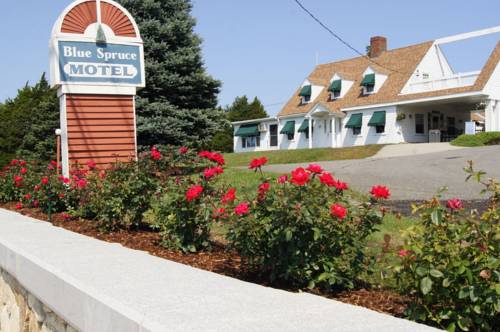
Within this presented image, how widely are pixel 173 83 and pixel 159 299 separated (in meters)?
15.3

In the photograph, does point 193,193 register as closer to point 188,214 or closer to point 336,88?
point 188,214

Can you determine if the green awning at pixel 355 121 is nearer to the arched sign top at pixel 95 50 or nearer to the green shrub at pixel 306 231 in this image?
the arched sign top at pixel 95 50

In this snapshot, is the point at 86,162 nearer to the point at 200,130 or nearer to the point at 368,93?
the point at 200,130

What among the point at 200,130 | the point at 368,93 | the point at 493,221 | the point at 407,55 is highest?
the point at 407,55

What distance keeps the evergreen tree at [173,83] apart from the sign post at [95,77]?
288 inches

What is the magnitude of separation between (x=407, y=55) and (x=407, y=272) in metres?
33.3

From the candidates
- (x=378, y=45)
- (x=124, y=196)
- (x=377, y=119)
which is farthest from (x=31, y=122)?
(x=378, y=45)

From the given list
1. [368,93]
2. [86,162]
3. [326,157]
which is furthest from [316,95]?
[86,162]

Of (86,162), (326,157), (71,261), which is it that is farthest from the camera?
(326,157)

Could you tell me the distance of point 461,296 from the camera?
2715 mm

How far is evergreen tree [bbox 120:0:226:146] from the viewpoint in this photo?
17406 mm

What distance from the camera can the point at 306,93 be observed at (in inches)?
1459

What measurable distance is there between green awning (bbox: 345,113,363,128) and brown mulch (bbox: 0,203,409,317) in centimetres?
2660

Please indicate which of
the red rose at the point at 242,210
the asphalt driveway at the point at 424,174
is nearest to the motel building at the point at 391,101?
the asphalt driveway at the point at 424,174
